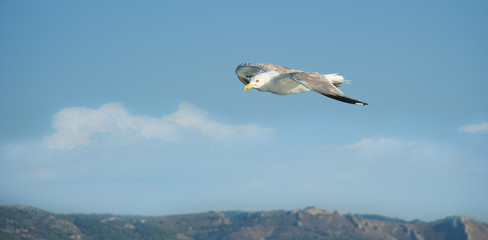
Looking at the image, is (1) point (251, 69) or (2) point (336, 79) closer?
(2) point (336, 79)

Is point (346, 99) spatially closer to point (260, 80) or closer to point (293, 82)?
point (293, 82)

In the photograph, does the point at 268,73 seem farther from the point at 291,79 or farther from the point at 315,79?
Answer: the point at 315,79

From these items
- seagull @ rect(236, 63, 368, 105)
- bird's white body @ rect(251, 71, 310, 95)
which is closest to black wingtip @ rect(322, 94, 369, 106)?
seagull @ rect(236, 63, 368, 105)

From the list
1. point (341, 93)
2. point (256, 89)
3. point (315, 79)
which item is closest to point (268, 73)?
point (256, 89)

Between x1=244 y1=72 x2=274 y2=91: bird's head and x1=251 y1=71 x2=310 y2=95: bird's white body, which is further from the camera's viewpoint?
x1=244 y1=72 x2=274 y2=91: bird's head

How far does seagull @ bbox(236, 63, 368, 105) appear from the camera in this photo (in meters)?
26.9

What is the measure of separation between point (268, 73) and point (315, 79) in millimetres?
5028

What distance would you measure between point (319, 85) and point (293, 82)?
4.64m

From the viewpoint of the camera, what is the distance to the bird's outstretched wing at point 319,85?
25.3 metres

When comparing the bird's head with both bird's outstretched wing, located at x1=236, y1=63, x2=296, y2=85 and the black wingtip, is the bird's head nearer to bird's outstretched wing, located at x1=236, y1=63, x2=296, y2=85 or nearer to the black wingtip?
bird's outstretched wing, located at x1=236, y1=63, x2=296, y2=85

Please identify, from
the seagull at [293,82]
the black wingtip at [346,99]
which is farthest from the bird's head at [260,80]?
the black wingtip at [346,99]

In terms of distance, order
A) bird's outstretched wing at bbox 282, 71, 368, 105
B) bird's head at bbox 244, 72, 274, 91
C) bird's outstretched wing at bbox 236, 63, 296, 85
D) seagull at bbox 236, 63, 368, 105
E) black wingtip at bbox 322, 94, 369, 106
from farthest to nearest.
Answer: bird's outstretched wing at bbox 236, 63, 296, 85 → bird's head at bbox 244, 72, 274, 91 → seagull at bbox 236, 63, 368, 105 → bird's outstretched wing at bbox 282, 71, 368, 105 → black wingtip at bbox 322, 94, 369, 106

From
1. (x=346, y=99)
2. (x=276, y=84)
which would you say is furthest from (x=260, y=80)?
(x=346, y=99)

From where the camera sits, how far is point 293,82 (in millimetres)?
32312
